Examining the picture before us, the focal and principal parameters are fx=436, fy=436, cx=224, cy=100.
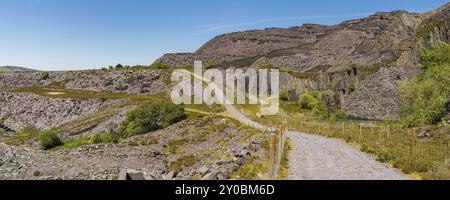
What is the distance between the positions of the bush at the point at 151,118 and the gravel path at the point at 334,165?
42373 millimetres

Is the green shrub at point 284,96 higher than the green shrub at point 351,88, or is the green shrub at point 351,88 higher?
the green shrub at point 351,88

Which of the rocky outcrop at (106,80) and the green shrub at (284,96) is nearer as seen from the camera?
the green shrub at (284,96)

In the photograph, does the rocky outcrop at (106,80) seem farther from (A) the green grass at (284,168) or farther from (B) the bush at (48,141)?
(A) the green grass at (284,168)

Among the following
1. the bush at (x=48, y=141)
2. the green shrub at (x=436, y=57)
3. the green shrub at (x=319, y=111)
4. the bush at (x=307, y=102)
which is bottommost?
the bush at (x=48, y=141)

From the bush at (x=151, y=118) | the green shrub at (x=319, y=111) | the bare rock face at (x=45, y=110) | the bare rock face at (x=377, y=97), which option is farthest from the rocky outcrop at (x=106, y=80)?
Answer: the bare rock face at (x=377, y=97)

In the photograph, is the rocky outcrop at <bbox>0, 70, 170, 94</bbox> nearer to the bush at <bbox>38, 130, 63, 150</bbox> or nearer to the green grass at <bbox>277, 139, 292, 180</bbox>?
the bush at <bbox>38, 130, 63, 150</bbox>

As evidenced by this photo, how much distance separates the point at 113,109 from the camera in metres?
103

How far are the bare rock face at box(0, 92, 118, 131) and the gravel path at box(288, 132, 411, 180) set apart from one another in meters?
84.7

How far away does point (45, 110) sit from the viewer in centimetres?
11694

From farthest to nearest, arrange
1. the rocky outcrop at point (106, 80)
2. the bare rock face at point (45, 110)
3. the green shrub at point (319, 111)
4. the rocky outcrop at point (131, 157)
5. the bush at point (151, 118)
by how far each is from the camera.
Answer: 1. the rocky outcrop at point (106, 80)
2. the bare rock face at point (45, 110)
3. the green shrub at point (319, 111)
4. the bush at point (151, 118)
5. the rocky outcrop at point (131, 157)

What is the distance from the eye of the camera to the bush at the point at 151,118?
250ft

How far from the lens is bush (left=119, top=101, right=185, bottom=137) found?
76.1m
